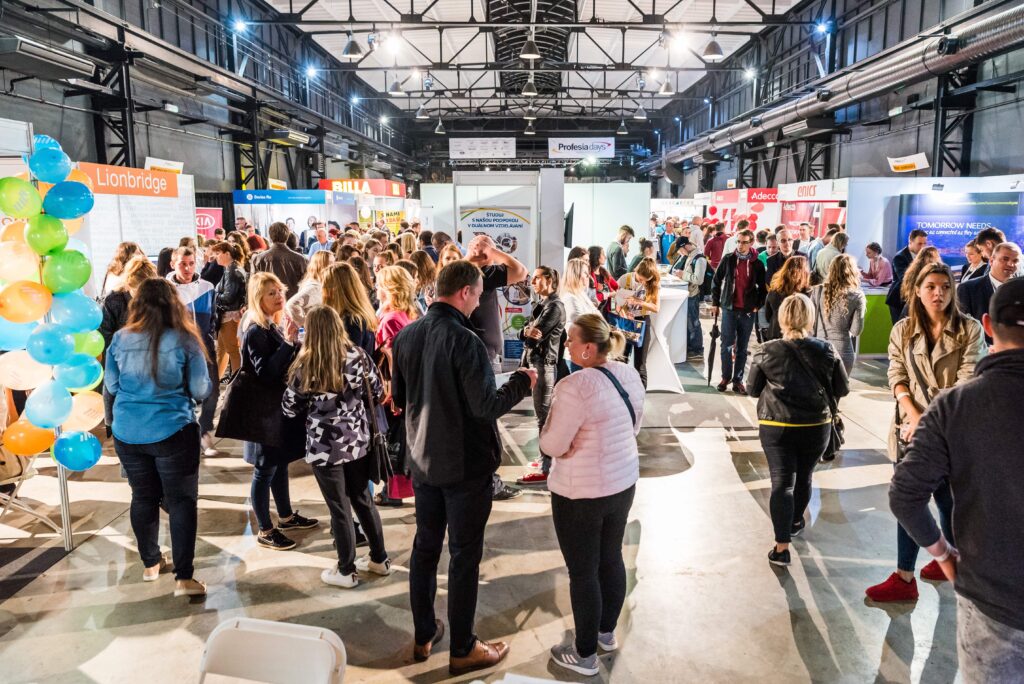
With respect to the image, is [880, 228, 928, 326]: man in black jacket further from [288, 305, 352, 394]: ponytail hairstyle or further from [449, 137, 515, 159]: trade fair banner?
[449, 137, 515, 159]: trade fair banner

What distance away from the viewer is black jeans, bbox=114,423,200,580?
10.5 feet

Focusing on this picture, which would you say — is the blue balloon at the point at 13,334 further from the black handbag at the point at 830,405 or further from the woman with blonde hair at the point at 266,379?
the black handbag at the point at 830,405

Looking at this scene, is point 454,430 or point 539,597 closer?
point 454,430

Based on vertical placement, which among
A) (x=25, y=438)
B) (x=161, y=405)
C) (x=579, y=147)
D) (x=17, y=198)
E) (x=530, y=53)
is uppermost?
(x=579, y=147)

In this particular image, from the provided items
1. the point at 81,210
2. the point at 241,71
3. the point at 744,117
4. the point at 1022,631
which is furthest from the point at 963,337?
the point at 744,117

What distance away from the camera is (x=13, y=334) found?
11.7 feet

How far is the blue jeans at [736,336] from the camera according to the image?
6.89 m

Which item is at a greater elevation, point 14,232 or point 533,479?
point 14,232

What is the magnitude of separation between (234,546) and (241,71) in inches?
489

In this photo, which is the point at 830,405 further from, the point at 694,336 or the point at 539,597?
the point at 694,336

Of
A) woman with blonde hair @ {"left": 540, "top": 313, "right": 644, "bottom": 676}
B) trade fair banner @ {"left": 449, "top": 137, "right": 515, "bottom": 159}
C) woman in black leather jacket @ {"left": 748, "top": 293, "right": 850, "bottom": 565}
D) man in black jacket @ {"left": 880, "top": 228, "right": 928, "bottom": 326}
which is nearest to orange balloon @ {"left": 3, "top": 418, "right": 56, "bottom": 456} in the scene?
woman with blonde hair @ {"left": 540, "top": 313, "right": 644, "bottom": 676}

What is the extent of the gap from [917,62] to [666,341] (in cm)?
564

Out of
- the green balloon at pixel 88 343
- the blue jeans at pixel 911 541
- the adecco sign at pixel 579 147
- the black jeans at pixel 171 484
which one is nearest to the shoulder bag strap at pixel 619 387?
the blue jeans at pixel 911 541

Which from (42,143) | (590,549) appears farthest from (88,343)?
(590,549)
